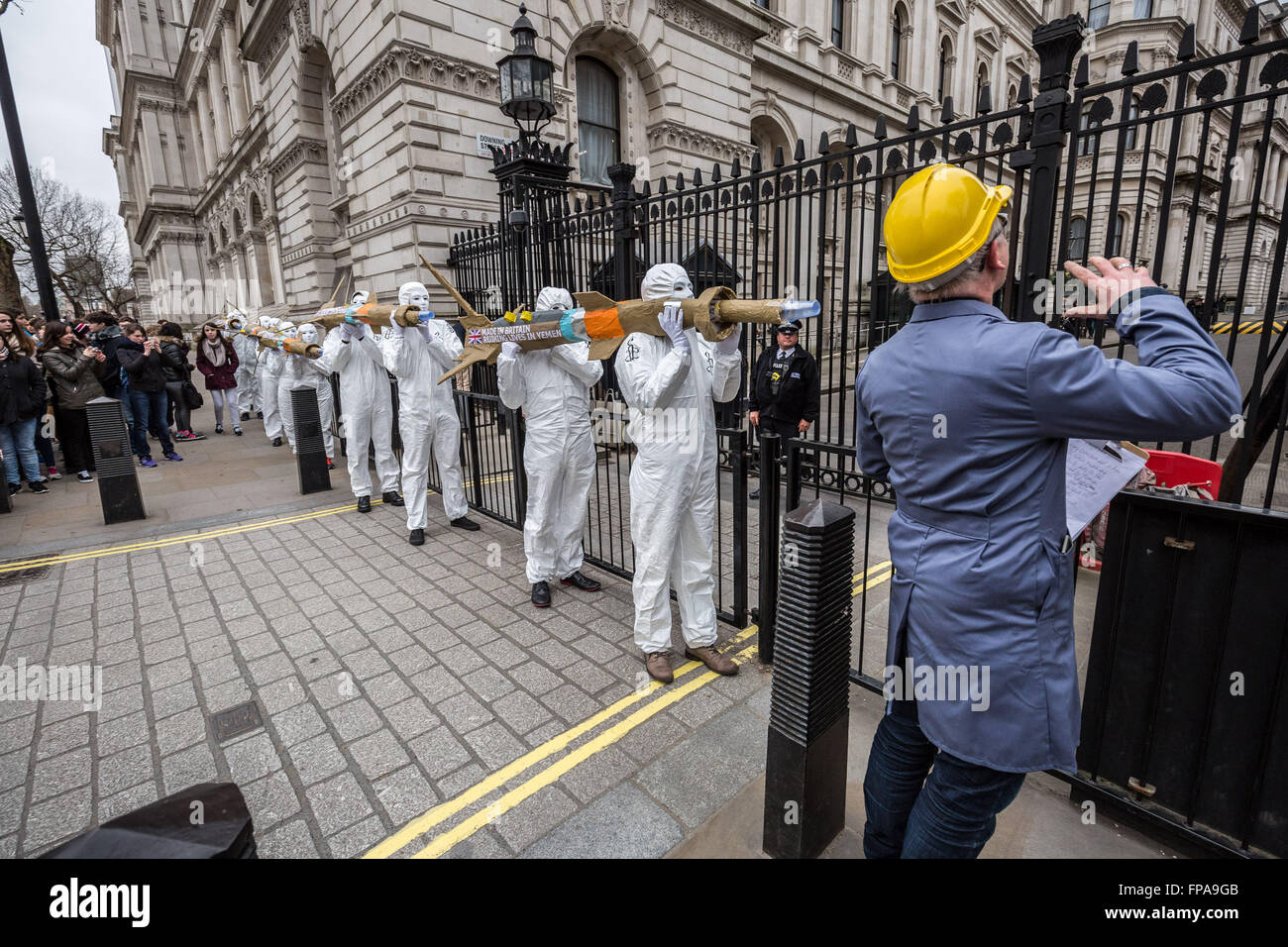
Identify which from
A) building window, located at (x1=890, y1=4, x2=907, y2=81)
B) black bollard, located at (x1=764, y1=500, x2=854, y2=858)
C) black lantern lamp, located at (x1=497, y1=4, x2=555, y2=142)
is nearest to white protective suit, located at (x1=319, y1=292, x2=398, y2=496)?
black lantern lamp, located at (x1=497, y1=4, x2=555, y2=142)

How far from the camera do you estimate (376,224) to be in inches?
485

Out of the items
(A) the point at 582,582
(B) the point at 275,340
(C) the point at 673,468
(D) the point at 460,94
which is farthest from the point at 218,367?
(C) the point at 673,468

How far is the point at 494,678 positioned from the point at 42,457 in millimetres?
9795

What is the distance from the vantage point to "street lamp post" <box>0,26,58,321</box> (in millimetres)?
8977

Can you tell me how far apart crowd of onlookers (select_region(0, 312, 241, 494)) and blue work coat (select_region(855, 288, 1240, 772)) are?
1013 centimetres

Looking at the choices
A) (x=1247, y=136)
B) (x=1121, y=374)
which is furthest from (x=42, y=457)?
(x=1247, y=136)

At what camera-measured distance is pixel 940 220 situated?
1.51 metres

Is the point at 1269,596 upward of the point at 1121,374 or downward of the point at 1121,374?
downward

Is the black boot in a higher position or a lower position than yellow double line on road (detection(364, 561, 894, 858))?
higher

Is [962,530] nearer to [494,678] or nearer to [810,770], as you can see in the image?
[810,770]

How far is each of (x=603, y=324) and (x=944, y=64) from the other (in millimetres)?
31103

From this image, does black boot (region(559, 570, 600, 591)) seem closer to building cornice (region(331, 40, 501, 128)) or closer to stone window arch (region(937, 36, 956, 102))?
building cornice (region(331, 40, 501, 128))

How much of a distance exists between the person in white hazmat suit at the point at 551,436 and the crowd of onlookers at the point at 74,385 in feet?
23.0
